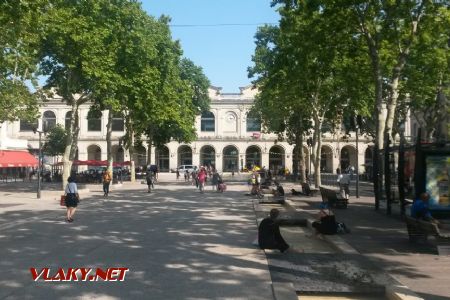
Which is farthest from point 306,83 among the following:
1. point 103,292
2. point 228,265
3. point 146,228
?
point 103,292

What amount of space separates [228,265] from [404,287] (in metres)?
3.27

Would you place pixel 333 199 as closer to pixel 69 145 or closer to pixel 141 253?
pixel 141 253

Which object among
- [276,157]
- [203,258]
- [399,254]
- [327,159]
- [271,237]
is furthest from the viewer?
[276,157]

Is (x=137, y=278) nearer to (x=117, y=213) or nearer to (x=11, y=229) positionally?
(x=11, y=229)

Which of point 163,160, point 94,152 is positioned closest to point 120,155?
point 94,152

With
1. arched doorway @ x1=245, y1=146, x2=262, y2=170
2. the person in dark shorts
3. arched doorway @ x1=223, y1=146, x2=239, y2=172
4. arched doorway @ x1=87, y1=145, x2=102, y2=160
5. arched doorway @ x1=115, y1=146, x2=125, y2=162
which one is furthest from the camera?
arched doorway @ x1=87, y1=145, x2=102, y2=160

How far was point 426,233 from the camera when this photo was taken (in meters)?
10.8

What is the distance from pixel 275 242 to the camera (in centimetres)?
1093

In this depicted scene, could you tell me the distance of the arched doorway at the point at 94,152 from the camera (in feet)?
267

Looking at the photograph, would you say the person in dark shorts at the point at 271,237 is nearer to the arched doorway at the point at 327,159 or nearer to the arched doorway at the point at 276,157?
the arched doorway at the point at 276,157

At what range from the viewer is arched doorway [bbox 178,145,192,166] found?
81.5 m

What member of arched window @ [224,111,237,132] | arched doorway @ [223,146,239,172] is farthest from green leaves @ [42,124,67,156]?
Answer: arched doorway @ [223,146,239,172]

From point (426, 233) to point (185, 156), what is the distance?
7220 cm

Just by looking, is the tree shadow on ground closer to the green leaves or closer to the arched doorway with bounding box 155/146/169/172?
the green leaves
